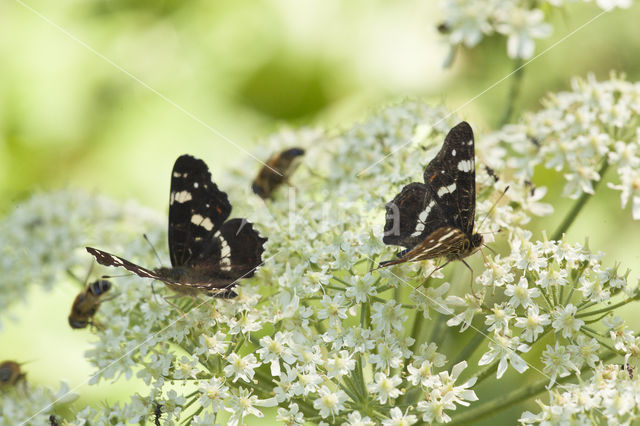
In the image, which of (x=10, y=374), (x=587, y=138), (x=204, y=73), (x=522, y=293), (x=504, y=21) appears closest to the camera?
(x=522, y=293)

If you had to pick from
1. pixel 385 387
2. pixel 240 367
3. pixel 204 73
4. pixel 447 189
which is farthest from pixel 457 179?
pixel 204 73

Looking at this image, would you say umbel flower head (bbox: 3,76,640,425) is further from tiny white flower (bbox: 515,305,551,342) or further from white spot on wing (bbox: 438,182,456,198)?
white spot on wing (bbox: 438,182,456,198)

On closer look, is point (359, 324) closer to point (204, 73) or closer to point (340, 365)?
point (340, 365)

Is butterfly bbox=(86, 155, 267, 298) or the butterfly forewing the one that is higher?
butterfly bbox=(86, 155, 267, 298)

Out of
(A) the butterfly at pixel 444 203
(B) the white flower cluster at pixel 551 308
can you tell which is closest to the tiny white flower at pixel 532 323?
(B) the white flower cluster at pixel 551 308

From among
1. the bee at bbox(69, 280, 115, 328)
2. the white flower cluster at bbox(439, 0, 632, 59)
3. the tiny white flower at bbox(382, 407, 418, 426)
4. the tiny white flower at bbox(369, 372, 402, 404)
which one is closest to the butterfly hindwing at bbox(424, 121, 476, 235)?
the tiny white flower at bbox(369, 372, 402, 404)

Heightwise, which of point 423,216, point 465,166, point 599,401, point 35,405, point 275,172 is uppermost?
point 275,172
